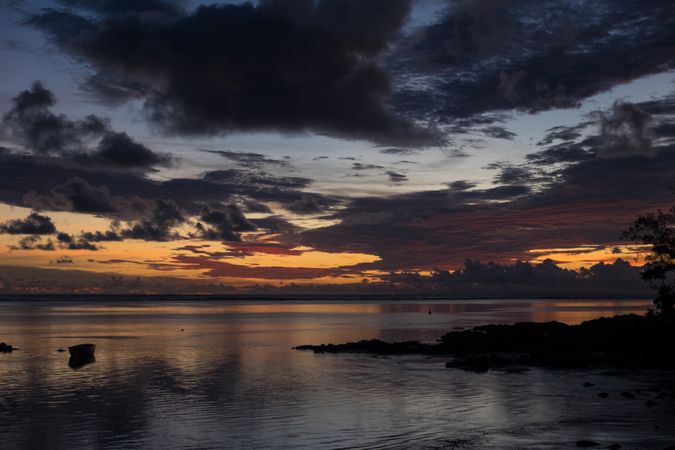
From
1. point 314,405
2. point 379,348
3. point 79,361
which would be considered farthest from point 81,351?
point 314,405

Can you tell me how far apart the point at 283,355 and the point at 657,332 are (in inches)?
1637

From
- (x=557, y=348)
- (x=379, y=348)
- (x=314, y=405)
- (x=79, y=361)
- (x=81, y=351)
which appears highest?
(x=81, y=351)

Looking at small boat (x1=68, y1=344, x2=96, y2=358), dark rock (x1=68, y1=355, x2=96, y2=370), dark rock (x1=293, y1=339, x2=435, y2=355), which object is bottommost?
dark rock (x1=293, y1=339, x2=435, y2=355)

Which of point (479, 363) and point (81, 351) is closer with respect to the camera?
point (479, 363)

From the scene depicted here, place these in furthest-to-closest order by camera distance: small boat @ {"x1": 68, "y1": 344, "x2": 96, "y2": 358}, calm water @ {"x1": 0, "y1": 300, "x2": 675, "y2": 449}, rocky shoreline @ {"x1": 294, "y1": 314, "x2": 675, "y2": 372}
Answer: small boat @ {"x1": 68, "y1": 344, "x2": 96, "y2": 358}, rocky shoreline @ {"x1": 294, "y1": 314, "x2": 675, "y2": 372}, calm water @ {"x1": 0, "y1": 300, "x2": 675, "y2": 449}

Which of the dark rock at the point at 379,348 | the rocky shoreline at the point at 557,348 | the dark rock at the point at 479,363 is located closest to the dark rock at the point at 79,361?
the dark rock at the point at 379,348

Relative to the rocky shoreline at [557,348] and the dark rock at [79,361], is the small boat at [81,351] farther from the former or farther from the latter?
the rocky shoreline at [557,348]

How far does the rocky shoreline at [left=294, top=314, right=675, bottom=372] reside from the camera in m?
61.9

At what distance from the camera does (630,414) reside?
3791cm

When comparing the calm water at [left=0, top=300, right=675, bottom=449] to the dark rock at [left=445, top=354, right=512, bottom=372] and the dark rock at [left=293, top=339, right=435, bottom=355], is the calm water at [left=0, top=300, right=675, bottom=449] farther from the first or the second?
the dark rock at [left=293, top=339, right=435, bottom=355]

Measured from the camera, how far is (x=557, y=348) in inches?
2776

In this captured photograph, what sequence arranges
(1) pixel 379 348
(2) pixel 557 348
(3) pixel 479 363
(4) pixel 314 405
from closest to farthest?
1. (4) pixel 314 405
2. (3) pixel 479 363
3. (2) pixel 557 348
4. (1) pixel 379 348

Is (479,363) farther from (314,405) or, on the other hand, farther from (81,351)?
(81,351)

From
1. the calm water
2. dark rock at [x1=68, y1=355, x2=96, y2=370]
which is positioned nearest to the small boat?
dark rock at [x1=68, y1=355, x2=96, y2=370]
